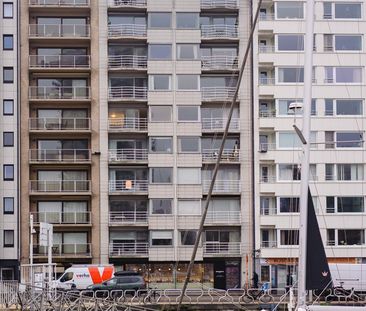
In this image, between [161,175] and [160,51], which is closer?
[161,175]

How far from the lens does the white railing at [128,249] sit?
208 ft

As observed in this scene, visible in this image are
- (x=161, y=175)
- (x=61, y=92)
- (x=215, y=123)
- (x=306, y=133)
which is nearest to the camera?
(x=306, y=133)

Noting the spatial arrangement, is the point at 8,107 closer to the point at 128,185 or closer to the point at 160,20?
the point at 128,185

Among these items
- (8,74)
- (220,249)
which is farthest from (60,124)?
(220,249)

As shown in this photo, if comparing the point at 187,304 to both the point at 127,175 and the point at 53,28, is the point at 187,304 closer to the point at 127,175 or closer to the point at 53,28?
the point at 127,175

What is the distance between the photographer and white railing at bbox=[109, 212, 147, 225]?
63.9 metres

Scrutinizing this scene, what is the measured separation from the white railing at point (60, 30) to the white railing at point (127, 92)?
4806 millimetres

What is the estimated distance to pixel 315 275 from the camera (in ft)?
62.8

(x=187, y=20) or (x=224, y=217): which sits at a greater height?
(x=187, y=20)

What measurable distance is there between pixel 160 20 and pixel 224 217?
16.5m

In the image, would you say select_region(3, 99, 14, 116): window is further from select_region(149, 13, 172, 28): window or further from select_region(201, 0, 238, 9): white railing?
select_region(201, 0, 238, 9): white railing

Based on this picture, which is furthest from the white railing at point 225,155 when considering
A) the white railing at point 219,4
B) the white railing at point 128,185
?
the white railing at point 219,4

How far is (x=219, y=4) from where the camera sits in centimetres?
6644

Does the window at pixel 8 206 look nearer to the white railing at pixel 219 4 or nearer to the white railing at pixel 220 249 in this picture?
the white railing at pixel 220 249
